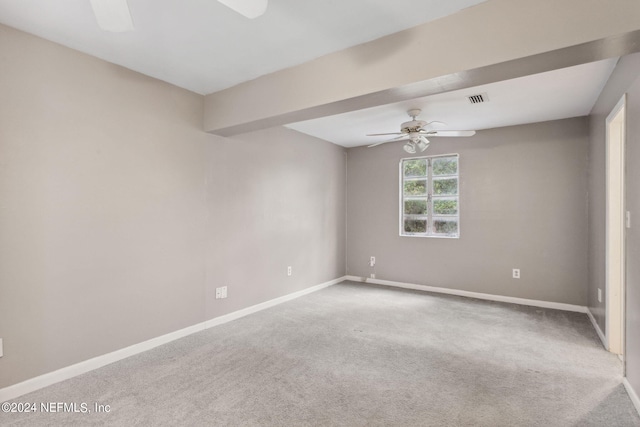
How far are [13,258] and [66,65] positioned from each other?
145cm

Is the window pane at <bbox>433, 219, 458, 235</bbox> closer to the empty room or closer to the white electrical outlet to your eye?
the empty room

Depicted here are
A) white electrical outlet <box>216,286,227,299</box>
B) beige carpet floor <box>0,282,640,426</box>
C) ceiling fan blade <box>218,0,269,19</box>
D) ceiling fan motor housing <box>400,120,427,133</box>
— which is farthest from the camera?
ceiling fan motor housing <box>400,120,427,133</box>

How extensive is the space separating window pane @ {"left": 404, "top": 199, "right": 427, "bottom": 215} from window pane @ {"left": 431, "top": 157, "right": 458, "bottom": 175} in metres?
0.52

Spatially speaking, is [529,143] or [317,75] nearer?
[317,75]

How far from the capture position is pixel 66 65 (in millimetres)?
2402

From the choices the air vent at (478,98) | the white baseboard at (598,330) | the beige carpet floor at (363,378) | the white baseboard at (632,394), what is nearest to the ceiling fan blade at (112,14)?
the beige carpet floor at (363,378)

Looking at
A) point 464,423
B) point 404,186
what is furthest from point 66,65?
point 404,186

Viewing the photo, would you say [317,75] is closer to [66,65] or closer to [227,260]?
[66,65]

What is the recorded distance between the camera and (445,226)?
4984 millimetres

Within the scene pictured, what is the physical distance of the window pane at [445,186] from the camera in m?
4.90

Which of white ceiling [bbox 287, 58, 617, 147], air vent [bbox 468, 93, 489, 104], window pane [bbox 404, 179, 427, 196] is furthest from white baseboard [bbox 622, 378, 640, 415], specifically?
→ window pane [bbox 404, 179, 427, 196]

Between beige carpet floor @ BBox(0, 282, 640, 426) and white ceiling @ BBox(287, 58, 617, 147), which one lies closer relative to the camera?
beige carpet floor @ BBox(0, 282, 640, 426)

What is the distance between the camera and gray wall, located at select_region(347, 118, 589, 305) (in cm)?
404

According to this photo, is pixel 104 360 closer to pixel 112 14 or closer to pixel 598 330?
pixel 112 14
